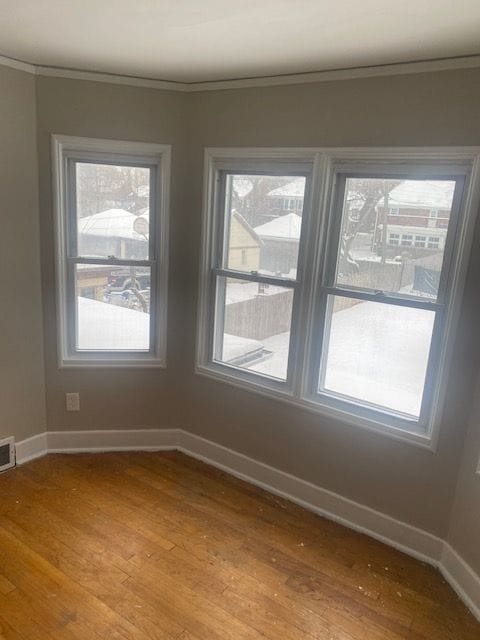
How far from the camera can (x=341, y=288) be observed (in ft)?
7.99

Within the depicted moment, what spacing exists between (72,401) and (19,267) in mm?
934

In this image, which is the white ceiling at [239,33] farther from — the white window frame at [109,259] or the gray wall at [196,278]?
the white window frame at [109,259]

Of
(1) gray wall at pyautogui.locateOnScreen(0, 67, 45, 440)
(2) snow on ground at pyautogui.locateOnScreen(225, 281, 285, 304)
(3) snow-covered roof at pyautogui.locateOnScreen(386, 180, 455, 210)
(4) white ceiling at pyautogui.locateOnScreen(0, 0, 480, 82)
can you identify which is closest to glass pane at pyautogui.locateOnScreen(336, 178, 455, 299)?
(3) snow-covered roof at pyautogui.locateOnScreen(386, 180, 455, 210)

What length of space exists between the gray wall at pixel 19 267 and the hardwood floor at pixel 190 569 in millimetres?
419

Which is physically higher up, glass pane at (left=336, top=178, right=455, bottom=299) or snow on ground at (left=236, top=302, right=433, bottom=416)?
glass pane at (left=336, top=178, right=455, bottom=299)

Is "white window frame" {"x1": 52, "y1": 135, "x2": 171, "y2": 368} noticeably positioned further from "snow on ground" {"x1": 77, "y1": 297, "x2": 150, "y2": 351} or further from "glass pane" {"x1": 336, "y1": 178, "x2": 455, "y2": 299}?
"glass pane" {"x1": 336, "y1": 178, "x2": 455, "y2": 299}

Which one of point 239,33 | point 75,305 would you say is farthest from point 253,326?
point 239,33

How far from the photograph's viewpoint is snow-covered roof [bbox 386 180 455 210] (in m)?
2.08

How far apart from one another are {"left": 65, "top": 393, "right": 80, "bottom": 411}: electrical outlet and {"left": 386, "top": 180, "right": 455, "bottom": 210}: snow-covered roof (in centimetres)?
226

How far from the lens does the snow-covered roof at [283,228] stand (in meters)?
2.53

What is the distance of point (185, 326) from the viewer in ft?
9.82

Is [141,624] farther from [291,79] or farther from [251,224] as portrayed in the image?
[291,79]

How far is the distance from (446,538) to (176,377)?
1.82 metres

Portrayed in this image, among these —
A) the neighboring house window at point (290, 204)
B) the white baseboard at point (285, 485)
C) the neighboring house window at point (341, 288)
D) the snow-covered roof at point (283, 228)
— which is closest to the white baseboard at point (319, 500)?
the white baseboard at point (285, 485)
